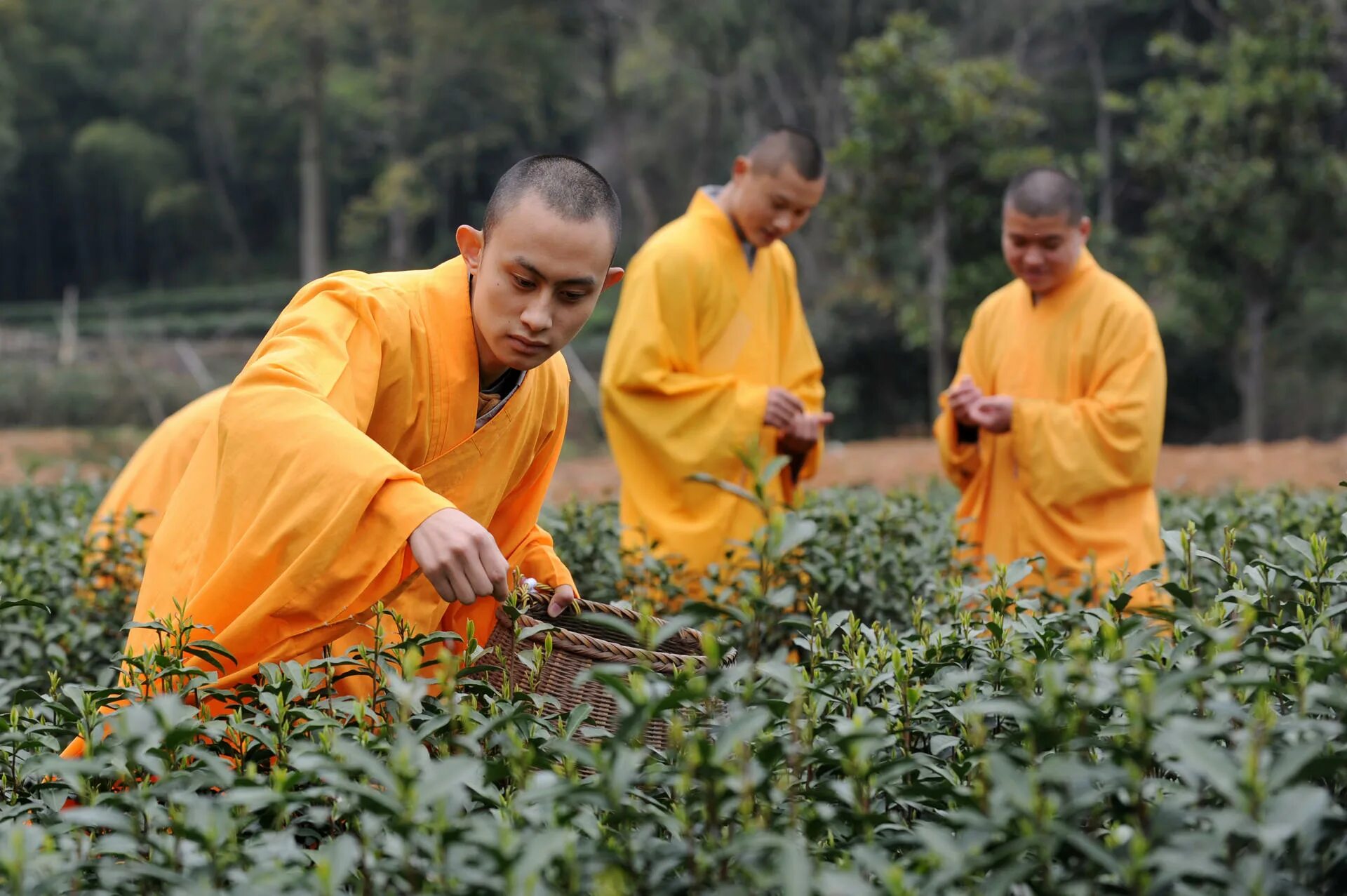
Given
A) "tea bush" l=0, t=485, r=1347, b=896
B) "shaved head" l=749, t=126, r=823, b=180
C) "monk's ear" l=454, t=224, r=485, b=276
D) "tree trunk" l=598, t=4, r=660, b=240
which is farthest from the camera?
"tree trunk" l=598, t=4, r=660, b=240

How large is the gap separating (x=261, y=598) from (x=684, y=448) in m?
2.71

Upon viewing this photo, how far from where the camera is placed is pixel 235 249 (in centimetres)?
3997

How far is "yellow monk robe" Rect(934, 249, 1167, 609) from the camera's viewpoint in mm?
4820

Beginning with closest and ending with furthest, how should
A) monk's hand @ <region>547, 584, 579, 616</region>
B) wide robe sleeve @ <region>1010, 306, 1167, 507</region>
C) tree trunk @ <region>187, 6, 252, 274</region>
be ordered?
monk's hand @ <region>547, 584, 579, 616</region>, wide robe sleeve @ <region>1010, 306, 1167, 507</region>, tree trunk @ <region>187, 6, 252, 274</region>

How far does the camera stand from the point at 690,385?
495cm

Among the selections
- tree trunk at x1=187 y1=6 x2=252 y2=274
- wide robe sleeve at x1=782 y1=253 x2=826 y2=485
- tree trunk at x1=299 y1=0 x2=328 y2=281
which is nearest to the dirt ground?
wide robe sleeve at x1=782 y1=253 x2=826 y2=485

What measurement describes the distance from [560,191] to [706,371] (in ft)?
8.61

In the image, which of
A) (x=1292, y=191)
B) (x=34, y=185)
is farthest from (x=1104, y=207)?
(x=34, y=185)

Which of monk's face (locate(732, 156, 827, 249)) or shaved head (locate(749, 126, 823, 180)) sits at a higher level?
shaved head (locate(749, 126, 823, 180))

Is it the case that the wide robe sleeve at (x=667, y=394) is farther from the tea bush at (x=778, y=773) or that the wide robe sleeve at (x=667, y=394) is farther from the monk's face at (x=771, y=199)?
the tea bush at (x=778, y=773)

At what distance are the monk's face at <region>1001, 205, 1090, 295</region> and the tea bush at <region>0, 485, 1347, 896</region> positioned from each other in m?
2.77

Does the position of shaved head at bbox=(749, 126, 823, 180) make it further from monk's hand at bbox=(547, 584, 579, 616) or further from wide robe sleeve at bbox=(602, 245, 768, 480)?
monk's hand at bbox=(547, 584, 579, 616)

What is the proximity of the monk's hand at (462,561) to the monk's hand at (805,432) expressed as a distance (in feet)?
9.19

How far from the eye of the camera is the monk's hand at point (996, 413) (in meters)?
4.83
